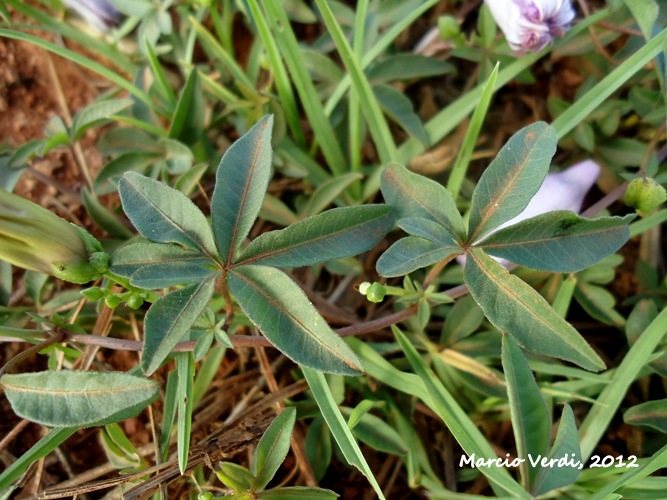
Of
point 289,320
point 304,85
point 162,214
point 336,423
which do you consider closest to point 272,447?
point 336,423

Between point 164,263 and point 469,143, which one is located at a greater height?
point 164,263

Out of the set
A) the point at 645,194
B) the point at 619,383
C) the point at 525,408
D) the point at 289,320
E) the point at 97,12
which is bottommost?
the point at 619,383

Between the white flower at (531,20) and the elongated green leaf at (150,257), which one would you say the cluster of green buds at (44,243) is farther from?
the white flower at (531,20)

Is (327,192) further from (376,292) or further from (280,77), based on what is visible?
(376,292)

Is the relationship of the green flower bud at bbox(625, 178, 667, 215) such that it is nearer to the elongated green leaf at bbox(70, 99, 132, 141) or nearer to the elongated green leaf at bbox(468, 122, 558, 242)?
the elongated green leaf at bbox(468, 122, 558, 242)

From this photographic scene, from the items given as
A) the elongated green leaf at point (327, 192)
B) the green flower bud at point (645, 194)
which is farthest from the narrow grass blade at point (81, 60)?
the green flower bud at point (645, 194)

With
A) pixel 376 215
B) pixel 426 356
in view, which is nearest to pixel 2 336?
pixel 376 215

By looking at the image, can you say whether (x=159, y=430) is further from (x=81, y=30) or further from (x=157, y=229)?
(x=81, y=30)
